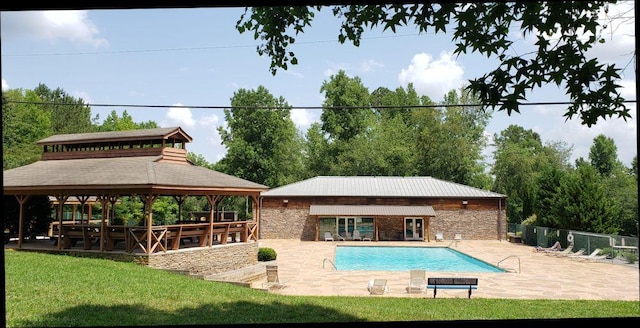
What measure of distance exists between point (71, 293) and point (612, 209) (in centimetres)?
2468

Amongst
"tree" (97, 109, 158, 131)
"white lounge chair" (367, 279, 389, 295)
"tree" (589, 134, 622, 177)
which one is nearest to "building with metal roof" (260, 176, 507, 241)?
"white lounge chair" (367, 279, 389, 295)

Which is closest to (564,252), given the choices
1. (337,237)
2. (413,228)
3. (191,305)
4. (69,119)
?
(413,228)

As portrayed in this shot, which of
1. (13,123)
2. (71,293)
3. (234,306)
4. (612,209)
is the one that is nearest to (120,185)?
(71,293)

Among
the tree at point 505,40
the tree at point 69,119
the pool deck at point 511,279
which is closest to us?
the tree at point 505,40

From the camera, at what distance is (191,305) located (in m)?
8.94

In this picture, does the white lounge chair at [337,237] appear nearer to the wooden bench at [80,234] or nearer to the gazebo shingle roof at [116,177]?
the gazebo shingle roof at [116,177]

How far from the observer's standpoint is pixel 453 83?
5281cm

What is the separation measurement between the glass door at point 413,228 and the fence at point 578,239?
231 inches

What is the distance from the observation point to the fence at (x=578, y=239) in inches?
760

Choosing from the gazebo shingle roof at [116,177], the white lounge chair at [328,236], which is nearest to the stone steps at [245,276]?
the gazebo shingle roof at [116,177]

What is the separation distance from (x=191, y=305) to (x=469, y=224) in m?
24.8

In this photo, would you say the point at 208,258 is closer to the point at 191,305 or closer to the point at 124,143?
the point at 124,143

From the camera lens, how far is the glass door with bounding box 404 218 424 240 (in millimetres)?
30470

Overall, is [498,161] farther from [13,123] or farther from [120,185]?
[13,123]
